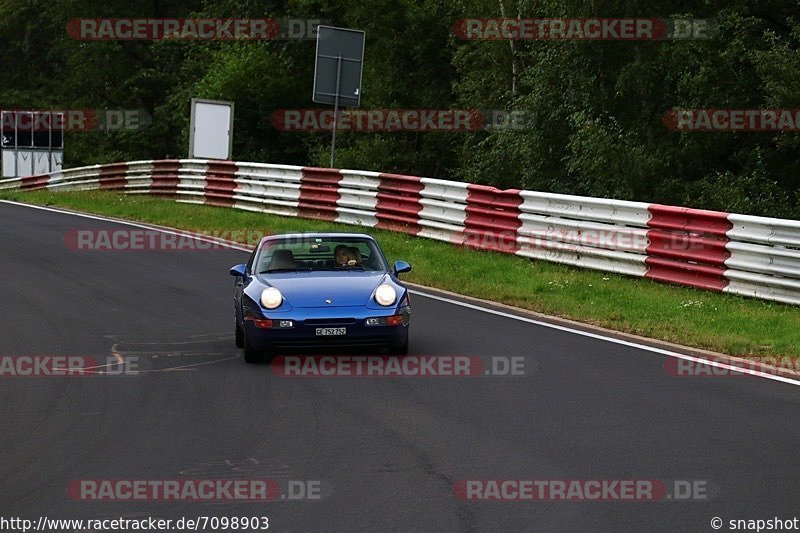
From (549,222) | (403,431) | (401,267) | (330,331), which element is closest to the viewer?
(403,431)

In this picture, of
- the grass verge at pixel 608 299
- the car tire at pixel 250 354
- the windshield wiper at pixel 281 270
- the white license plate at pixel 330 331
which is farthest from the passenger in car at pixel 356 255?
the grass verge at pixel 608 299

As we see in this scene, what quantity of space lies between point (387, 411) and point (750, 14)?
1873cm

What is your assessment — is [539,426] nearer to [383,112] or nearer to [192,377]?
[192,377]

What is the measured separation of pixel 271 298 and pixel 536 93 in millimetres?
17708

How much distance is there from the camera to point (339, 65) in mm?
26844

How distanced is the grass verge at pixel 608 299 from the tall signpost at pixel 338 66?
2.91 m

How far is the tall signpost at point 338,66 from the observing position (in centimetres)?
2673

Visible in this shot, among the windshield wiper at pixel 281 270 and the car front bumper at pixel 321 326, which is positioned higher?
the windshield wiper at pixel 281 270

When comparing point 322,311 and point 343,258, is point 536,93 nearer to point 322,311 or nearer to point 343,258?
point 343,258

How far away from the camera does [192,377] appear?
11883 mm

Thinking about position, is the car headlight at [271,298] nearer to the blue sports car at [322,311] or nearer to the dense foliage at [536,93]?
the blue sports car at [322,311]

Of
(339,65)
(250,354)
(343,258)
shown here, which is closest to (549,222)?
(343,258)

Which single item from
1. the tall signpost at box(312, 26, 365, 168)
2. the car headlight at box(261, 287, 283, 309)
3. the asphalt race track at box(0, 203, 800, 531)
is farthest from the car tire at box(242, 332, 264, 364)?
the tall signpost at box(312, 26, 365, 168)

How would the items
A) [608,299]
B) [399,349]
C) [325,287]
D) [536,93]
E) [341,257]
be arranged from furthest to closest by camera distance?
[536,93], [608,299], [341,257], [325,287], [399,349]
